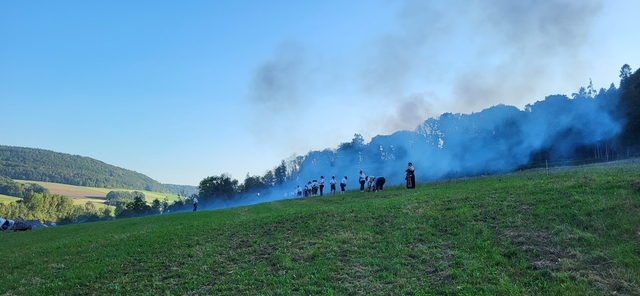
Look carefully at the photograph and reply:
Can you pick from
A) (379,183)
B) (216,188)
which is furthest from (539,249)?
(216,188)

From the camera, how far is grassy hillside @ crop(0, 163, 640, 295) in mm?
8266

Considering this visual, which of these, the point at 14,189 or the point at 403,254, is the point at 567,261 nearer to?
the point at 403,254

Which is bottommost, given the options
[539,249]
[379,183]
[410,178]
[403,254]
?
[403,254]

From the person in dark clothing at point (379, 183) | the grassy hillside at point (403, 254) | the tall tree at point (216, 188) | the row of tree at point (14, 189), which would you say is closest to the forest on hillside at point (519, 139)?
the tall tree at point (216, 188)

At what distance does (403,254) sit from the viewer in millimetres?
10359

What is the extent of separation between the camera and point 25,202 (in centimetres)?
10938

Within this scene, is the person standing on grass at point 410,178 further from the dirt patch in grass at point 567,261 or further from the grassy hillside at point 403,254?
the dirt patch in grass at point 567,261

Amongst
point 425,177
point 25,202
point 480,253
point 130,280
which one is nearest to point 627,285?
point 480,253

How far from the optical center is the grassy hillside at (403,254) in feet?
27.1

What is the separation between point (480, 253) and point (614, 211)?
4.89m

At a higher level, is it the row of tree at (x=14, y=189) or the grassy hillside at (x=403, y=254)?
the row of tree at (x=14, y=189)

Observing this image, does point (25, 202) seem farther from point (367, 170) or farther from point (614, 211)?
point (614, 211)

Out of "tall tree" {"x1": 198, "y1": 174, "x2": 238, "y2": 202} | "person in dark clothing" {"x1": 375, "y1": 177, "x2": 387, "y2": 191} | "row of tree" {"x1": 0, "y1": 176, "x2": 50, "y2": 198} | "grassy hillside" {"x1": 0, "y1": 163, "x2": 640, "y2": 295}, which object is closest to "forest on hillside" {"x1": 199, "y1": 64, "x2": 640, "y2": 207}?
"tall tree" {"x1": 198, "y1": 174, "x2": 238, "y2": 202}

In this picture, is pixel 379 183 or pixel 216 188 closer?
pixel 379 183
